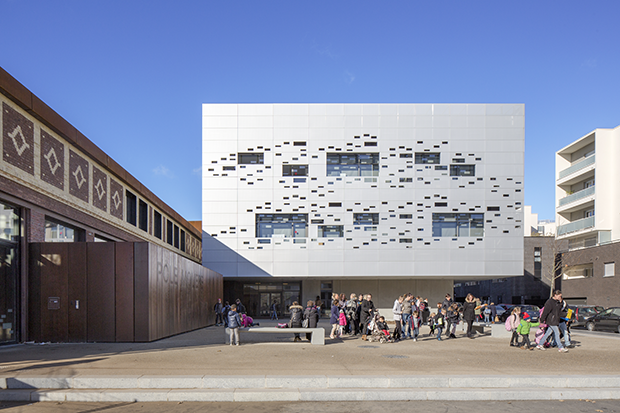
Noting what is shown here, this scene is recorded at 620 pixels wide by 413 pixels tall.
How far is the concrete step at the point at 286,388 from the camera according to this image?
8492mm

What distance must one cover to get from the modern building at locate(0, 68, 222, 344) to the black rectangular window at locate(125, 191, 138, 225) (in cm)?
621

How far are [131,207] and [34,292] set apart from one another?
414 inches

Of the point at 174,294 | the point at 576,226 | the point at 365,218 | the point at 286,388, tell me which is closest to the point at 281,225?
the point at 365,218

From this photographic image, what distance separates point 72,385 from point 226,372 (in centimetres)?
273

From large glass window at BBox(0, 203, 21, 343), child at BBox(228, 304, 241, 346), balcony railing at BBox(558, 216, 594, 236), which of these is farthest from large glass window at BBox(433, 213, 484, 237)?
large glass window at BBox(0, 203, 21, 343)

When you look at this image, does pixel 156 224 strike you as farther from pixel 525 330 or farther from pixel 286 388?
pixel 286 388

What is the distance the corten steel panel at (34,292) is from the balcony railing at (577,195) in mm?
45308

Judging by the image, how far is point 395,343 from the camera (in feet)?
56.4

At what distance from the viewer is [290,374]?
31.2ft

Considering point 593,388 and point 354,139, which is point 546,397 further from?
point 354,139

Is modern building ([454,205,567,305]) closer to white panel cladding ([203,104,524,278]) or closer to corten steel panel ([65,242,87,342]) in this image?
white panel cladding ([203,104,524,278])

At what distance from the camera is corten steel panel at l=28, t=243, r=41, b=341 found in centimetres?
1505

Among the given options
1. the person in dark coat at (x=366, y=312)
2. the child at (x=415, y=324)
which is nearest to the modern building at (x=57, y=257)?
the person in dark coat at (x=366, y=312)

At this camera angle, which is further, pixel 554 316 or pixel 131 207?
pixel 131 207
